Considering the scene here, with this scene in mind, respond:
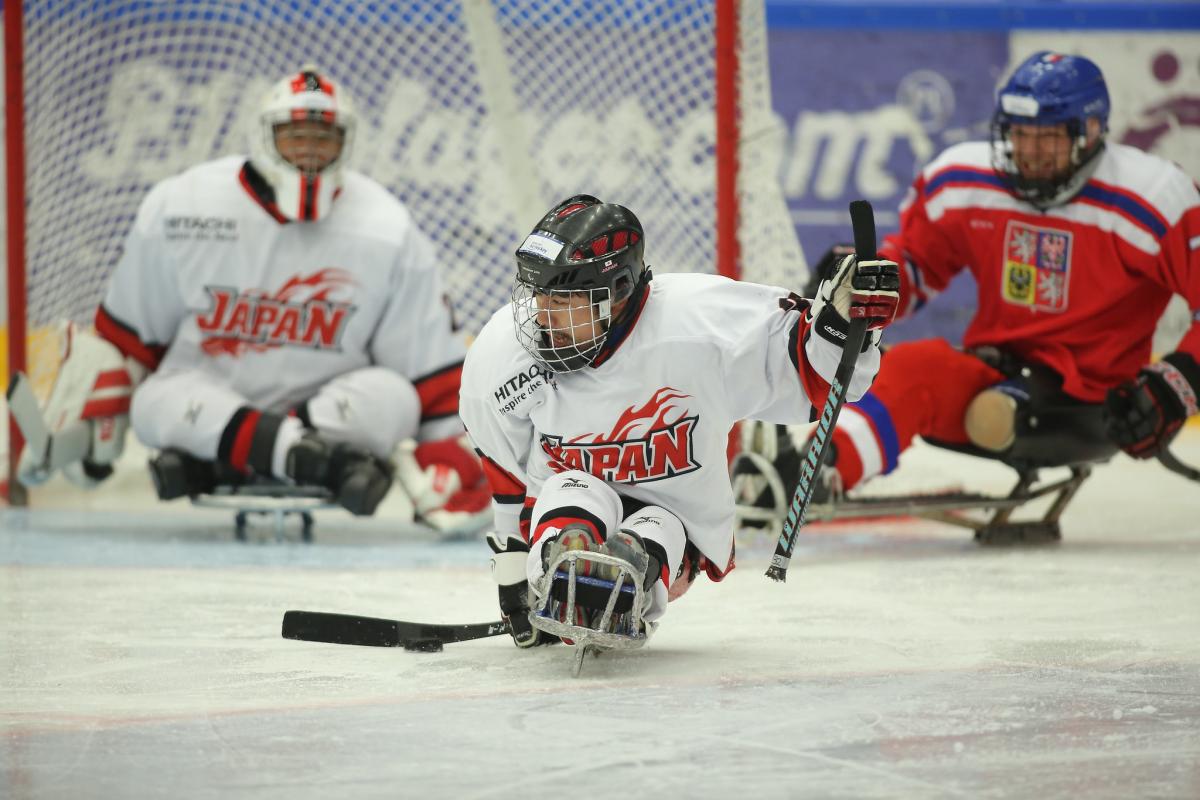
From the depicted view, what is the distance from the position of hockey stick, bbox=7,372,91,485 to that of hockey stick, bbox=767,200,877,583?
246cm

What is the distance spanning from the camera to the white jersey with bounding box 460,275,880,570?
2842 mm

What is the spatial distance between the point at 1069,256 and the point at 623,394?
1782mm

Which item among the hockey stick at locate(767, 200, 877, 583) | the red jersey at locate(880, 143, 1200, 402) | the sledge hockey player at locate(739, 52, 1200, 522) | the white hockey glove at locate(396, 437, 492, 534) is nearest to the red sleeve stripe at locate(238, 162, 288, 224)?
the white hockey glove at locate(396, 437, 492, 534)

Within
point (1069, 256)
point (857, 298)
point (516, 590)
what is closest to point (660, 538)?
point (516, 590)

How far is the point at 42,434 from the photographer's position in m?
4.60

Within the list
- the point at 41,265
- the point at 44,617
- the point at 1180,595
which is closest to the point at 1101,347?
the point at 1180,595

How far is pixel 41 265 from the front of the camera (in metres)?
5.11

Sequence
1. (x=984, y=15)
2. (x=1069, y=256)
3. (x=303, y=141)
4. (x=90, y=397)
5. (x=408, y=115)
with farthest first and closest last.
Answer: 1. (x=984, y=15)
2. (x=408, y=115)
3. (x=90, y=397)
4. (x=303, y=141)
5. (x=1069, y=256)

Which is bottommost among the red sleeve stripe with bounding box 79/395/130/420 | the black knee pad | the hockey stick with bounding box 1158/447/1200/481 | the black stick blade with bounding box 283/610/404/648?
the black stick blade with bounding box 283/610/404/648

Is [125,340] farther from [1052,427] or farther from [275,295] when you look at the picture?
[1052,427]

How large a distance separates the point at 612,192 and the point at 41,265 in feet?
5.53

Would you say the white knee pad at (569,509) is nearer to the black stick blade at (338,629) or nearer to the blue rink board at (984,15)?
the black stick blade at (338,629)

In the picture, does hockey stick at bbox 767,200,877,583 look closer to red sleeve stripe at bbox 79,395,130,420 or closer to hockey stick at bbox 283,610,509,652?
hockey stick at bbox 283,610,509,652

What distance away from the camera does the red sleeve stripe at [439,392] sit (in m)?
4.68
